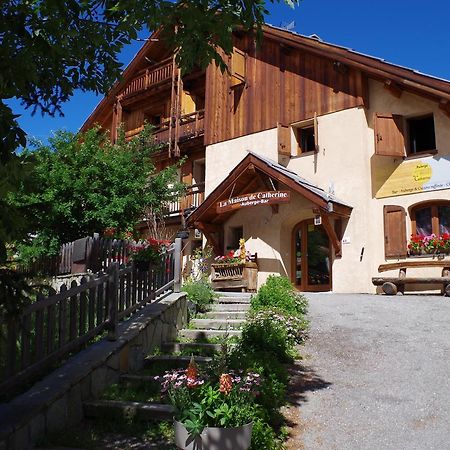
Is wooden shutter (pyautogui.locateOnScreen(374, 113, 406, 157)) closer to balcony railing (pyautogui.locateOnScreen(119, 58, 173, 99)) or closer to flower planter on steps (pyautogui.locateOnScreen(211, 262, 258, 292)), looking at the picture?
flower planter on steps (pyautogui.locateOnScreen(211, 262, 258, 292))

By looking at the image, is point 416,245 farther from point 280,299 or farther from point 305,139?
point 280,299

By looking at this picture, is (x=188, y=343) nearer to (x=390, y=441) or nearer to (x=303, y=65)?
(x=390, y=441)

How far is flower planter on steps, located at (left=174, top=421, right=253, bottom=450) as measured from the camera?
3.48 metres

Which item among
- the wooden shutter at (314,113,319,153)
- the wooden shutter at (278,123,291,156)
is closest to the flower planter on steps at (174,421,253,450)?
the wooden shutter at (314,113,319,153)

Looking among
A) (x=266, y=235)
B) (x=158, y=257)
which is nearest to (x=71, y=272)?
(x=158, y=257)

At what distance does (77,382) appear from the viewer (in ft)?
15.8

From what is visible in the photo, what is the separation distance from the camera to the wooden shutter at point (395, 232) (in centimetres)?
1336

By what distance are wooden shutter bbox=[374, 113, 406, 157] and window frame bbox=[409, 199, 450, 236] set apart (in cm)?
148

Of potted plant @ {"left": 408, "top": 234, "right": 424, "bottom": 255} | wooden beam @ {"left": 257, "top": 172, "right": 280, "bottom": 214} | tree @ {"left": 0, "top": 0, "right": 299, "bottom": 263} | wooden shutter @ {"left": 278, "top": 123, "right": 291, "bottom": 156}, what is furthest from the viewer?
wooden shutter @ {"left": 278, "top": 123, "right": 291, "bottom": 156}

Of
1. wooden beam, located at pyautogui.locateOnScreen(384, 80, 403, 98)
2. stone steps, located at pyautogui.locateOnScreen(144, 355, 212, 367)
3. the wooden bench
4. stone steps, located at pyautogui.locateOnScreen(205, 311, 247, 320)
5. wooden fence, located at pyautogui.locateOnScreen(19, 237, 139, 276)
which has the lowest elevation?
stone steps, located at pyautogui.locateOnScreen(144, 355, 212, 367)

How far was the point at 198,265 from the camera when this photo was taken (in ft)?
56.2

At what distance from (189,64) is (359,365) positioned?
451 centimetres

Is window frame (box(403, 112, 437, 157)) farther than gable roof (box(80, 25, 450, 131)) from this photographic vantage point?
Yes

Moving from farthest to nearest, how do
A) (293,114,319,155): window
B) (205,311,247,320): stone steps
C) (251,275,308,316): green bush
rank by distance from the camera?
(293,114,319,155): window
(205,311,247,320): stone steps
(251,275,308,316): green bush
